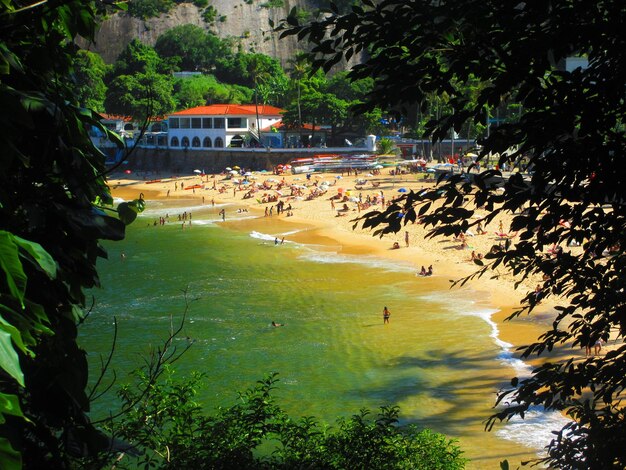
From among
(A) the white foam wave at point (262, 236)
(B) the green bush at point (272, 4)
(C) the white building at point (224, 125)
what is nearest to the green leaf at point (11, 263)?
(A) the white foam wave at point (262, 236)

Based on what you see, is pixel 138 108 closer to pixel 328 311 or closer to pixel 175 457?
pixel 328 311

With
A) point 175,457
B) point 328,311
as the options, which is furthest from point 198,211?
point 175,457

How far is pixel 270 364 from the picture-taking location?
17.7 metres

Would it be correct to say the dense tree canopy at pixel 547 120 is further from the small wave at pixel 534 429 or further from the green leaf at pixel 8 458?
the small wave at pixel 534 429

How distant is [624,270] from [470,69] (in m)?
1.51

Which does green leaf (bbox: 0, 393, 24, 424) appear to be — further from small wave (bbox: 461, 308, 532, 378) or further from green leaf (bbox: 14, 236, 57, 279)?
small wave (bbox: 461, 308, 532, 378)

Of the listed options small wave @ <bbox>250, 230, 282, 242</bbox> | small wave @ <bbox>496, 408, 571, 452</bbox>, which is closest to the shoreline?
small wave @ <bbox>250, 230, 282, 242</bbox>

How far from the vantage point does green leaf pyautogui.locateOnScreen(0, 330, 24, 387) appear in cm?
235

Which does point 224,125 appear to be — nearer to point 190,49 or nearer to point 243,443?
point 190,49

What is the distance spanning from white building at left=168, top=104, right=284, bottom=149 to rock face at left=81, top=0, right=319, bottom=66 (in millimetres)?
25051

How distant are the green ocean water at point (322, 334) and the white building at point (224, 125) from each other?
33725 millimetres

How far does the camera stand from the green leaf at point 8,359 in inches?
92.4

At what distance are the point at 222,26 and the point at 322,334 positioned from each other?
78.3 m

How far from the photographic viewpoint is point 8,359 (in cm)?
238
